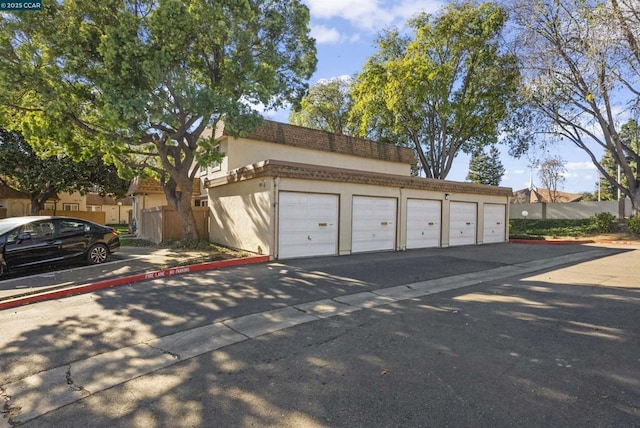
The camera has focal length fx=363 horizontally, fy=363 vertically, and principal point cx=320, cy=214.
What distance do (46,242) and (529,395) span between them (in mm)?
10974

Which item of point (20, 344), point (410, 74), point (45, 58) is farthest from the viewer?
point (410, 74)

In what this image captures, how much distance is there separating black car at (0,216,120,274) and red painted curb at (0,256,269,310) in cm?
255

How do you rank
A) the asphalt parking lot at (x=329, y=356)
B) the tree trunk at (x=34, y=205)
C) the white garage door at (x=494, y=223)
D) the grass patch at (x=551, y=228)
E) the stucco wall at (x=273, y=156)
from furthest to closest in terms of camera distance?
the tree trunk at (x=34, y=205) → the grass patch at (x=551, y=228) → the white garage door at (x=494, y=223) → the stucco wall at (x=273, y=156) → the asphalt parking lot at (x=329, y=356)

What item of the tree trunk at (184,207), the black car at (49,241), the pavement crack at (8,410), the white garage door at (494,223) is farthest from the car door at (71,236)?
the white garage door at (494,223)

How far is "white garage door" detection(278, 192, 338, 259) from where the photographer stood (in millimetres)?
11789

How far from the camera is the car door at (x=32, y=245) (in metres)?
8.84

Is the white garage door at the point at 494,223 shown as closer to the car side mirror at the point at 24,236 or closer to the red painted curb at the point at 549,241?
the red painted curb at the point at 549,241

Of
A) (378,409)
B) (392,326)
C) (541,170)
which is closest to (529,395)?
(378,409)

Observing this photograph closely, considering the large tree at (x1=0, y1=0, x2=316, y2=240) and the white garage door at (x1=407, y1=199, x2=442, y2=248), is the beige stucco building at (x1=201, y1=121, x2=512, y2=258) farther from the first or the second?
the large tree at (x1=0, y1=0, x2=316, y2=240)

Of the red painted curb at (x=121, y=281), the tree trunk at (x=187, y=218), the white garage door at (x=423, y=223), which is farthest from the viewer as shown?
the white garage door at (x=423, y=223)

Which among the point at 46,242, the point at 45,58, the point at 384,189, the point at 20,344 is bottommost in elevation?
the point at 20,344

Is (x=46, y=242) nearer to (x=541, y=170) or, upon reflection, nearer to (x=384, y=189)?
(x=384, y=189)

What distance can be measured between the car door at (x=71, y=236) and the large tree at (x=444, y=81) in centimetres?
1789

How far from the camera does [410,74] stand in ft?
70.4
